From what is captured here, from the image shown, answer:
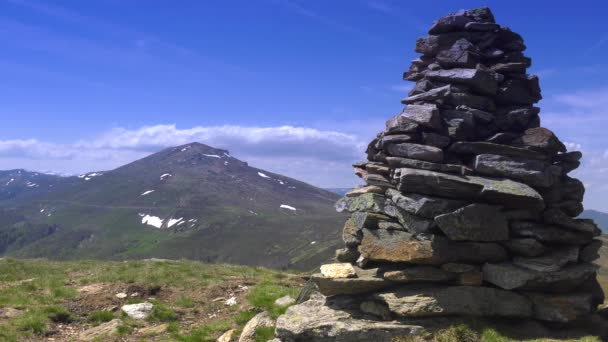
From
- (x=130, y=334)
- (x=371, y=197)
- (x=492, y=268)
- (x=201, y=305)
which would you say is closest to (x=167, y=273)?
(x=201, y=305)

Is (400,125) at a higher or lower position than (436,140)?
higher

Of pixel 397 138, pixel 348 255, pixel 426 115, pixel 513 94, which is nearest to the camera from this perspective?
pixel 426 115

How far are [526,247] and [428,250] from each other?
11.0 ft

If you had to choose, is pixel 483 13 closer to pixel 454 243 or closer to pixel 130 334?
pixel 454 243

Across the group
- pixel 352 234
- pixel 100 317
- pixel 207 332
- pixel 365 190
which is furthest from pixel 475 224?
pixel 100 317

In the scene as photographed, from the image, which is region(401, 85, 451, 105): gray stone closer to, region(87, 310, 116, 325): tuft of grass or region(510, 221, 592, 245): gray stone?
region(510, 221, 592, 245): gray stone

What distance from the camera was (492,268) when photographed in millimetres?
16484

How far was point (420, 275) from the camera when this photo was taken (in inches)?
645

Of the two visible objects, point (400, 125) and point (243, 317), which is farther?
point (243, 317)

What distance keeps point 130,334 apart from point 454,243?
12663 mm

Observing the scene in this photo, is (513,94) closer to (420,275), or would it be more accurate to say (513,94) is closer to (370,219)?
(370,219)

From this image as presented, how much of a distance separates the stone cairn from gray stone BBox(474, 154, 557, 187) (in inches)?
1.4

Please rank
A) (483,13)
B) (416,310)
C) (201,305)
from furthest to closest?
1. (201,305)
2. (483,13)
3. (416,310)

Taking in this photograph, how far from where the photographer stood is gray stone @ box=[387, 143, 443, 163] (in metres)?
17.5
